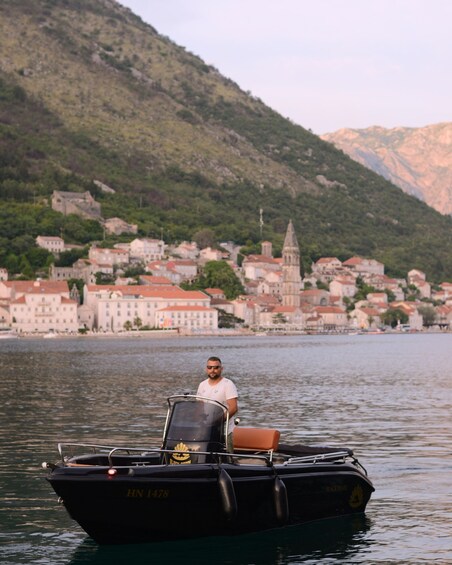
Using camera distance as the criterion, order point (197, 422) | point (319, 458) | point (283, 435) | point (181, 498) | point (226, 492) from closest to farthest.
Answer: point (181, 498) → point (226, 492) → point (197, 422) → point (319, 458) → point (283, 435)

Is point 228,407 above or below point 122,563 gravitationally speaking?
above

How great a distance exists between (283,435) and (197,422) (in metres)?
16.0

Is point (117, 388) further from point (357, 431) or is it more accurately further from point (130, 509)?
point (130, 509)

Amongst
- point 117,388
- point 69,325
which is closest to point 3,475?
point 117,388

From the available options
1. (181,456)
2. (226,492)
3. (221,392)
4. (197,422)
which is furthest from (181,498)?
(221,392)

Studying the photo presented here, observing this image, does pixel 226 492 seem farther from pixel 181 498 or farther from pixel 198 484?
pixel 181 498

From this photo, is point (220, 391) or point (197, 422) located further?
point (220, 391)

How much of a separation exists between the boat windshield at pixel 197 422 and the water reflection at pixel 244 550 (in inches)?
74.4

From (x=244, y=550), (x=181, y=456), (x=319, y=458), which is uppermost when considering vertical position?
(x=181, y=456)

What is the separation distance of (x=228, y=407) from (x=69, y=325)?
590 ft

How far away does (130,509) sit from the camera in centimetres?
2023

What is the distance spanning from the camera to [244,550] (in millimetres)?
21125

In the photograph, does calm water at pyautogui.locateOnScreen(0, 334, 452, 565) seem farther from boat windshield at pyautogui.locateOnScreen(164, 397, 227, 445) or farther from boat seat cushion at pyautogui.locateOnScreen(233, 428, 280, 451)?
boat windshield at pyautogui.locateOnScreen(164, 397, 227, 445)

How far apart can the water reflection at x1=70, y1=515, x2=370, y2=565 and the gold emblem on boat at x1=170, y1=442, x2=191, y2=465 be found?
147 cm
